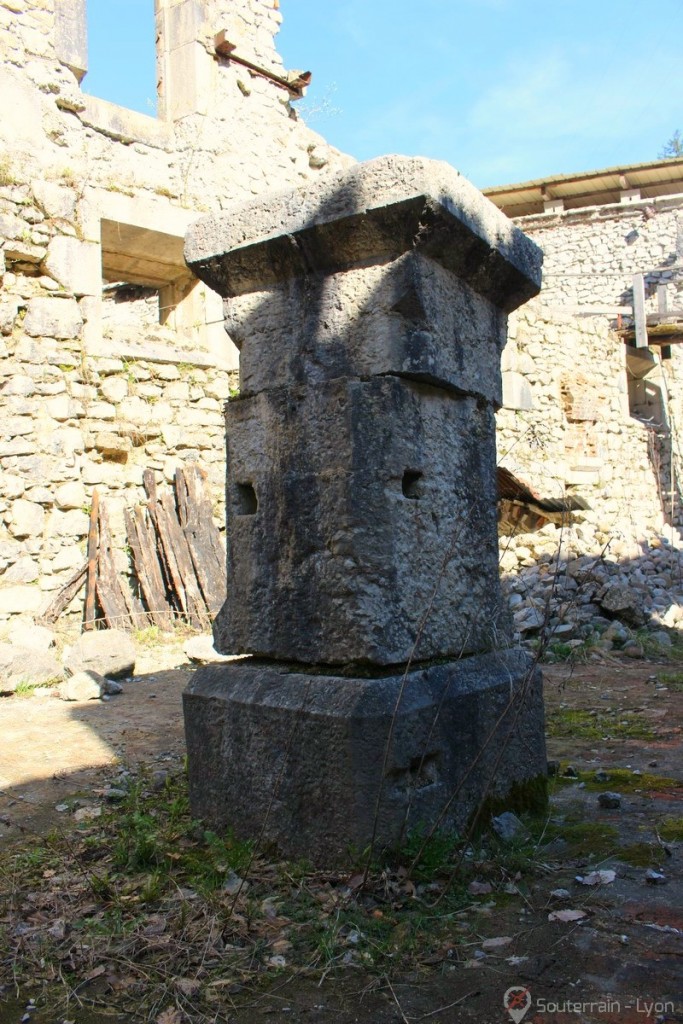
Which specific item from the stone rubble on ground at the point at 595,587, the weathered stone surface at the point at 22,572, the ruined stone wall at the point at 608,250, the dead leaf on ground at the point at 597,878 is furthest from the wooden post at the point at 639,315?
the dead leaf on ground at the point at 597,878

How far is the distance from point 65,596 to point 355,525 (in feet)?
16.3

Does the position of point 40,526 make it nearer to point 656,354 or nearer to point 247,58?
point 247,58

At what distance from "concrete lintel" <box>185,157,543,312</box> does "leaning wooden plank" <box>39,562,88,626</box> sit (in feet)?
14.8

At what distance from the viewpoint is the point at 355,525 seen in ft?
8.20

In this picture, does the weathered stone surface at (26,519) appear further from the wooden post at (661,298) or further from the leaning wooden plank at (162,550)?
the wooden post at (661,298)

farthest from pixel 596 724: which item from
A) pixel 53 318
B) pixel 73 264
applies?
pixel 73 264

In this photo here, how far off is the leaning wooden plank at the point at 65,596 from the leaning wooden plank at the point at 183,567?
2.48 feet

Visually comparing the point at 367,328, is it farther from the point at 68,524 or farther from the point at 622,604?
the point at 622,604

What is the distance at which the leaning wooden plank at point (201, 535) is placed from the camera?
7344mm

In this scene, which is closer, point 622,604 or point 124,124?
point 622,604

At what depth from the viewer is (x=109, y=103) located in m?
7.75

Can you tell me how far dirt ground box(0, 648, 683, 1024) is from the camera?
177cm

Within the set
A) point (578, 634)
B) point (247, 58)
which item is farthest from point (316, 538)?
point (247, 58)

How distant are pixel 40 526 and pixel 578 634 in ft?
14.5
